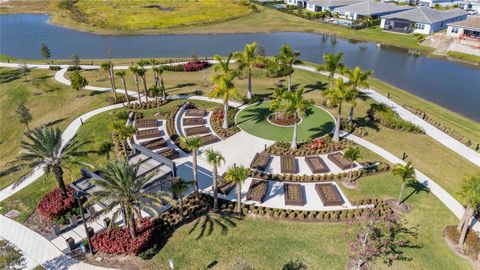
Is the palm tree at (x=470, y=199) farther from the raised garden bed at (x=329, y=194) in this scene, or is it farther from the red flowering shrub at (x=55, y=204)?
the red flowering shrub at (x=55, y=204)

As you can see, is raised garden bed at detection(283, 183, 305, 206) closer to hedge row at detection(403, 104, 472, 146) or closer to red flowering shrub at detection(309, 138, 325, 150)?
red flowering shrub at detection(309, 138, 325, 150)

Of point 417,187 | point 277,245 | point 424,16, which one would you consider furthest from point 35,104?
point 424,16

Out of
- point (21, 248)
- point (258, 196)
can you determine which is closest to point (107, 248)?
point (21, 248)

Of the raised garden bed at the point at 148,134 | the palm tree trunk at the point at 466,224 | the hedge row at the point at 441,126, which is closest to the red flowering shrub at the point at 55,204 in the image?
the raised garden bed at the point at 148,134

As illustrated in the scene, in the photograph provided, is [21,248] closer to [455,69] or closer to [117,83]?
[117,83]

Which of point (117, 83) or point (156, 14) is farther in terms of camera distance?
point (156, 14)
